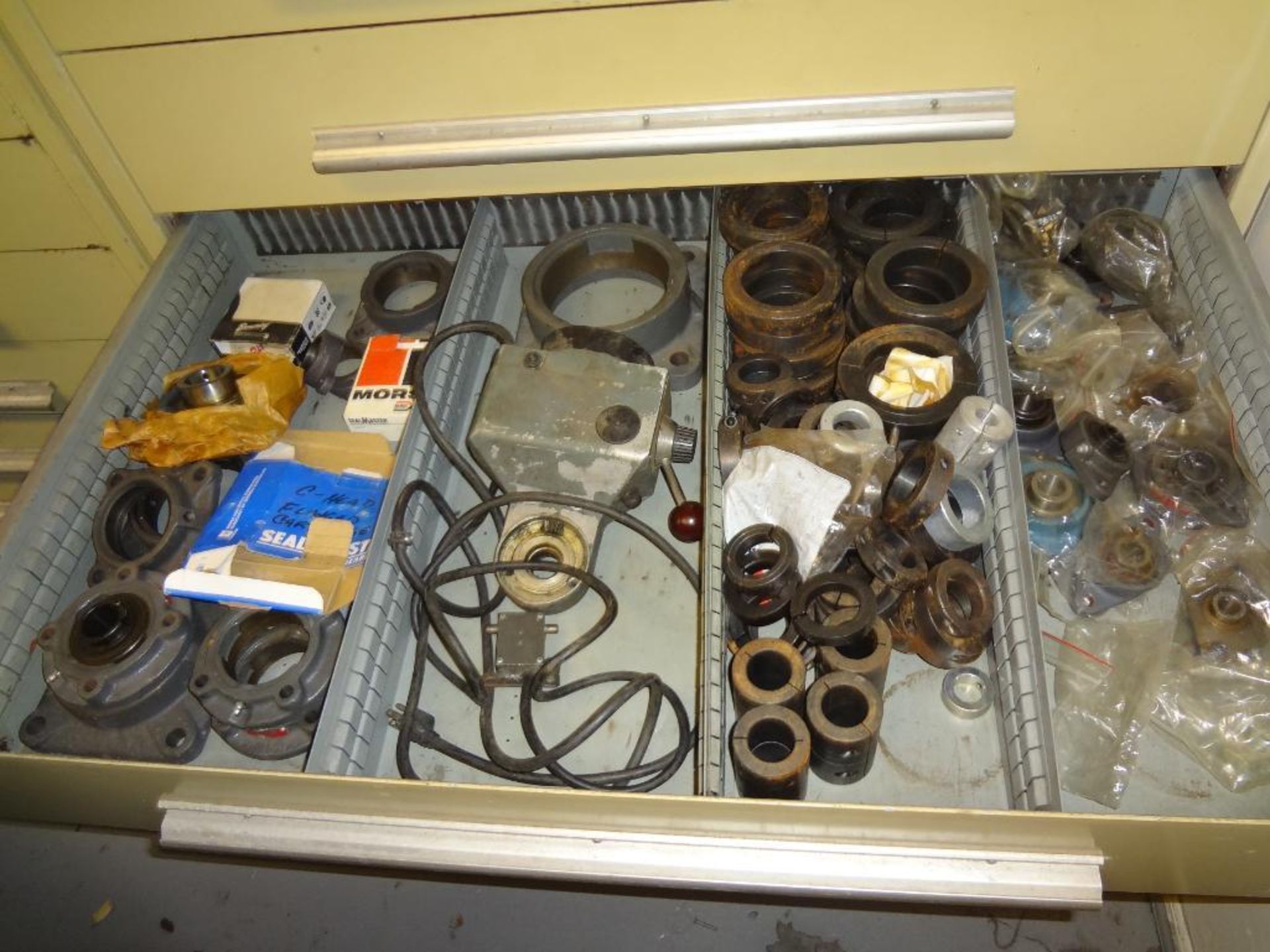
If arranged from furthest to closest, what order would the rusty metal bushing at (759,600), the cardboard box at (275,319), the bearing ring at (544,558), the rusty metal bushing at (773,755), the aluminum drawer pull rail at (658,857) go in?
the cardboard box at (275,319) → the bearing ring at (544,558) → the rusty metal bushing at (759,600) → the rusty metal bushing at (773,755) → the aluminum drawer pull rail at (658,857)

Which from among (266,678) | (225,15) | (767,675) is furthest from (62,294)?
(767,675)

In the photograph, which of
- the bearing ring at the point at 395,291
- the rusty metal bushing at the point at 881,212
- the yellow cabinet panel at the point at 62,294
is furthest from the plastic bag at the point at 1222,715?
the yellow cabinet panel at the point at 62,294

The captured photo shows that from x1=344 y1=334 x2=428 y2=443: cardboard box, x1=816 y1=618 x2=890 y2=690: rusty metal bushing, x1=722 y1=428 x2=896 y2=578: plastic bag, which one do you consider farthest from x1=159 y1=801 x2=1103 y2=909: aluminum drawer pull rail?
x1=344 y1=334 x2=428 y2=443: cardboard box

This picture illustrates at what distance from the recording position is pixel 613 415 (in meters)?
1.05

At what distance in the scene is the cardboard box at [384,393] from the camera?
119cm

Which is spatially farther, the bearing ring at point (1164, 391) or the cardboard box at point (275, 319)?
the cardboard box at point (275, 319)

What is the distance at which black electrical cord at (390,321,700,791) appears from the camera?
3.10 ft

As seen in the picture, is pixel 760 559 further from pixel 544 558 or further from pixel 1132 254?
pixel 1132 254

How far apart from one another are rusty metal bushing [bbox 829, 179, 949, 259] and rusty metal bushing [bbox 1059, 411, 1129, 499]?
327mm

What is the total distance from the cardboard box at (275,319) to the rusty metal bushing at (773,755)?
0.85 metres

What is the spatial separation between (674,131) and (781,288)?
0.27m

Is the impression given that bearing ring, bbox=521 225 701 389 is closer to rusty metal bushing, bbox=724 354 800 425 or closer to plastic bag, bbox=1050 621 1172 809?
rusty metal bushing, bbox=724 354 800 425

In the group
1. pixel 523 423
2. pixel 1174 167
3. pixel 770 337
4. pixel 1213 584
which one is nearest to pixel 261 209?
pixel 523 423

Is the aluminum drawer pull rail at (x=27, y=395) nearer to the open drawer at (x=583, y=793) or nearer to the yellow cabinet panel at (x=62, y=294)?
the yellow cabinet panel at (x=62, y=294)
